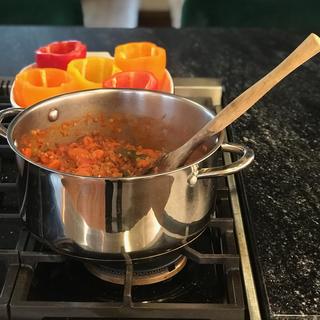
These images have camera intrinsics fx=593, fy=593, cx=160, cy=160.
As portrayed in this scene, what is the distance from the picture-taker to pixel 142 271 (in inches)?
26.5

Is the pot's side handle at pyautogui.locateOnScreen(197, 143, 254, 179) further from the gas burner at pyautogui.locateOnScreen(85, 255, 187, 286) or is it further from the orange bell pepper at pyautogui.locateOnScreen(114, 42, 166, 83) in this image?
the orange bell pepper at pyautogui.locateOnScreen(114, 42, 166, 83)

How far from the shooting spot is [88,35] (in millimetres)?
1330

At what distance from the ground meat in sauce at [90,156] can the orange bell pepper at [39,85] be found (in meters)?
0.17

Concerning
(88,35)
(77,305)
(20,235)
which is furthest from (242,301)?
(88,35)

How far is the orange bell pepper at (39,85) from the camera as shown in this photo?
3.08ft

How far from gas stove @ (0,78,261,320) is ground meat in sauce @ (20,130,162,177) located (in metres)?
0.07

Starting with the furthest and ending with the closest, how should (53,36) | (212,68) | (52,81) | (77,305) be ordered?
1. (53,36)
2. (212,68)
3. (52,81)
4. (77,305)

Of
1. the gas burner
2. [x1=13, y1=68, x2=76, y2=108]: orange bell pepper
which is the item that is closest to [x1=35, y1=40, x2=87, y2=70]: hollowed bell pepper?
[x1=13, y1=68, x2=76, y2=108]: orange bell pepper

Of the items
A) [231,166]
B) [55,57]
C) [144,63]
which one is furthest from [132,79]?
[231,166]

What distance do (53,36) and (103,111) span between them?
0.58 metres

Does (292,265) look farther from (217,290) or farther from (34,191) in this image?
(34,191)

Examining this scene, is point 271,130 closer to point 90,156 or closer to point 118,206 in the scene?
point 90,156

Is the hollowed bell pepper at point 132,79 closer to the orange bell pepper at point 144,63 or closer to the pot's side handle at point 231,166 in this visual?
the orange bell pepper at point 144,63

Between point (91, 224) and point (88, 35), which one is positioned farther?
point (88, 35)
